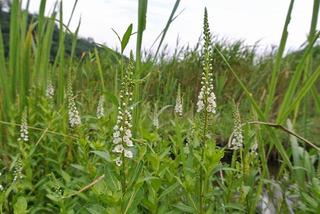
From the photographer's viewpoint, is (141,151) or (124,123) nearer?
(124,123)

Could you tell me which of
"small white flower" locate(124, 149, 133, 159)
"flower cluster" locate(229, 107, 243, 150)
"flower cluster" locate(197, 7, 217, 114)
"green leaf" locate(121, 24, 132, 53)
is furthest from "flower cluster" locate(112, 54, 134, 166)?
"flower cluster" locate(229, 107, 243, 150)

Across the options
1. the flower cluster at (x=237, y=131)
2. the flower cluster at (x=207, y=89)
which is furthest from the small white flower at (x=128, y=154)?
the flower cluster at (x=237, y=131)

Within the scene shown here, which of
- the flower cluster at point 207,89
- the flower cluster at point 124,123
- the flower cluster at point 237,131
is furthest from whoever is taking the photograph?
the flower cluster at point 237,131

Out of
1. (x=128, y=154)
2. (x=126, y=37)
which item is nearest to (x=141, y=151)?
(x=128, y=154)

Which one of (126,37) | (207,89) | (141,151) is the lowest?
(141,151)

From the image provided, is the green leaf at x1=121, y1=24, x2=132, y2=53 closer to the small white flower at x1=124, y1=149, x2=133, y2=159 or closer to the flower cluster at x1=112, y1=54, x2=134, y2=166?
the flower cluster at x1=112, y1=54, x2=134, y2=166

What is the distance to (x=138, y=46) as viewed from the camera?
66.0 inches

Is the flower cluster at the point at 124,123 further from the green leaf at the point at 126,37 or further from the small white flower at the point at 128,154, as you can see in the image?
the green leaf at the point at 126,37

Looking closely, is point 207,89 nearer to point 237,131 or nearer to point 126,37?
point 126,37

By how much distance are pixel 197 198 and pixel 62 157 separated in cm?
90

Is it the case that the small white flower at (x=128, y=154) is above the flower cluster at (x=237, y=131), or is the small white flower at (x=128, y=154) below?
below

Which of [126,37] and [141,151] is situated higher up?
[126,37]

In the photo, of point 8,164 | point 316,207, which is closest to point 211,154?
point 316,207

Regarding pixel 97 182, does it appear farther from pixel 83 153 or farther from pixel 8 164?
pixel 8 164
